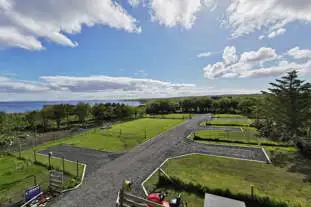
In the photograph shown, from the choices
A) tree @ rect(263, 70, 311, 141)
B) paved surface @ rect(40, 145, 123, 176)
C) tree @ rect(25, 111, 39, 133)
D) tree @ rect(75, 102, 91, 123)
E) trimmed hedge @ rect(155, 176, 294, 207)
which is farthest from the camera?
tree @ rect(75, 102, 91, 123)

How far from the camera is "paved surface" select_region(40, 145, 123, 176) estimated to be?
15.9m

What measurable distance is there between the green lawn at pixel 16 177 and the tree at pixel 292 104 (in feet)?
81.7

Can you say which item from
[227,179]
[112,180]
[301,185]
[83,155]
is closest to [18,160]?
[83,155]

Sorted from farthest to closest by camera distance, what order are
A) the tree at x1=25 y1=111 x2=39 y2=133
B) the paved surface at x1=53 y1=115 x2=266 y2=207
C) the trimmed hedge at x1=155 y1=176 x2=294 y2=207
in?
the tree at x1=25 y1=111 x2=39 y2=133, the paved surface at x1=53 y1=115 x2=266 y2=207, the trimmed hedge at x1=155 y1=176 x2=294 y2=207

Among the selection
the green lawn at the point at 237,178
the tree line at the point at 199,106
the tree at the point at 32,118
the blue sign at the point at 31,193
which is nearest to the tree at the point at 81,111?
the tree at the point at 32,118

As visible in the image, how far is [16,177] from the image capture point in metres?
13.4

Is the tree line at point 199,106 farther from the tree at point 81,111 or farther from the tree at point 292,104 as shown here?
the tree at point 292,104

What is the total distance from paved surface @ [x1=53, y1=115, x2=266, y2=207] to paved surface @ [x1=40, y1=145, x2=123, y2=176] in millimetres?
672

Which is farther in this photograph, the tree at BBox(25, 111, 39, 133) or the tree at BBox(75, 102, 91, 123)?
the tree at BBox(75, 102, 91, 123)

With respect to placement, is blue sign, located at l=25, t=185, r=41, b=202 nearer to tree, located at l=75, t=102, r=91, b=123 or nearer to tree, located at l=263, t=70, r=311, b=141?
tree, located at l=263, t=70, r=311, b=141

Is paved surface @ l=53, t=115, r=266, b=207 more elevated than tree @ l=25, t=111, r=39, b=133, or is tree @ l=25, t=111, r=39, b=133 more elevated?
tree @ l=25, t=111, r=39, b=133

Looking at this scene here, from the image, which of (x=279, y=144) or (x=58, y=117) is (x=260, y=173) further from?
(x=58, y=117)

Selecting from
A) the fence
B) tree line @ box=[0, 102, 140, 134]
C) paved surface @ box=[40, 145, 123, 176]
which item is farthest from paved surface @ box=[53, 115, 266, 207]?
tree line @ box=[0, 102, 140, 134]

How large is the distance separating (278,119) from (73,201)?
23.4 metres
